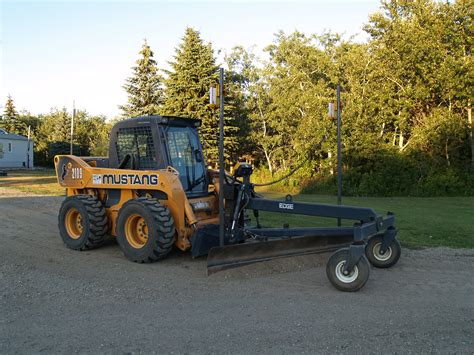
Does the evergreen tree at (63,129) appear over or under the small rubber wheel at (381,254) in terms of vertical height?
over

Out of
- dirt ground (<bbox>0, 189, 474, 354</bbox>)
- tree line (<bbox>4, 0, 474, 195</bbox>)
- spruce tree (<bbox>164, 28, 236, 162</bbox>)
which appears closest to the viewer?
dirt ground (<bbox>0, 189, 474, 354</bbox>)

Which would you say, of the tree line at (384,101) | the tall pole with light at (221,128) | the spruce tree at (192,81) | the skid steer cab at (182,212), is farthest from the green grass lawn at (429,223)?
the spruce tree at (192,81)

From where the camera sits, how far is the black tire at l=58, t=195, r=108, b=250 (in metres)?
8.52

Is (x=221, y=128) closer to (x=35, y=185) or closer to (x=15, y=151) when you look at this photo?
(x=35, y=185)

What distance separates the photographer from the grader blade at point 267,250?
21.8ft

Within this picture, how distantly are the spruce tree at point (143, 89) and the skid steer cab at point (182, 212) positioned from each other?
84.6 feet

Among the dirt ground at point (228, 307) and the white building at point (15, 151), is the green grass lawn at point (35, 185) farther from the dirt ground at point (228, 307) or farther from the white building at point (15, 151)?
the white building at point (15, 151)

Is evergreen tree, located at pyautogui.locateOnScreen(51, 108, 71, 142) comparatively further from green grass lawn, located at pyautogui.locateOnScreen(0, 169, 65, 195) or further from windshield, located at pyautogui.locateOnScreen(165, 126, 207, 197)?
windshield, located at pyautogui.locateOnScreen(165, 126, 207, 197)

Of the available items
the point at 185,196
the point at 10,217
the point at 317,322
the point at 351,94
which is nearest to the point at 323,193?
the point at 351,94

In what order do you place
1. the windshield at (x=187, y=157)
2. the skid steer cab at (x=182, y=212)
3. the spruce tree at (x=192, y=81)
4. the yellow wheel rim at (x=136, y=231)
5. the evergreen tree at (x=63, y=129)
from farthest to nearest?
the evergreen tree at (x=63, y=129), the spruce tree at (x=192, y=81), the windshield at (x=187, y=157), the yellow wheel rim at (x=136, y=231), the skid steer cab at (x=182, y=212)

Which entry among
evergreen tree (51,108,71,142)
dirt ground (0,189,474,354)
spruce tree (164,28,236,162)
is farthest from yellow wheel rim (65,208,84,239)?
evergreen tree (51,108,71,142)

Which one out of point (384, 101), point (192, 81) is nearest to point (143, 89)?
point (192, 81)

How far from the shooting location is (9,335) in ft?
15.1

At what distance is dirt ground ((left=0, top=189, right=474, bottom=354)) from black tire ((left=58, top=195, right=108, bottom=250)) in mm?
486
